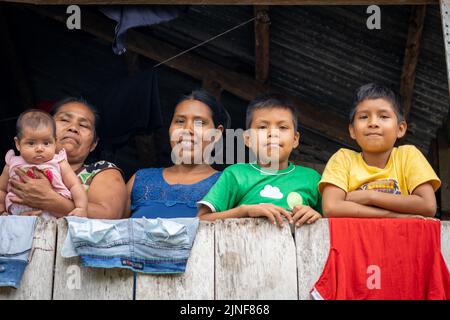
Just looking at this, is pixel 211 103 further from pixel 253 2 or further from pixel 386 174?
pixel 386 174

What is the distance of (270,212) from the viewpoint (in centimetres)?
379

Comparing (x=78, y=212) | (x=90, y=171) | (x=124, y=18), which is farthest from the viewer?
(x=124, y=18)

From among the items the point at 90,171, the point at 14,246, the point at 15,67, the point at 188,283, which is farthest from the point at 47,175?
the point at 15,67

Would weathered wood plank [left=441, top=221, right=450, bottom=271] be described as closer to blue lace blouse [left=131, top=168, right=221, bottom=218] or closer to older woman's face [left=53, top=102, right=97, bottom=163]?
Result: blue lace blouse [left=131, top=168, right=221, bottom=218]

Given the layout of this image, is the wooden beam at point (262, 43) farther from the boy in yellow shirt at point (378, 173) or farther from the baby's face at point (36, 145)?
the baby's face at point (36, 145)

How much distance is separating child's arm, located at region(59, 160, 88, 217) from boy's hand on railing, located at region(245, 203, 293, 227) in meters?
0.88

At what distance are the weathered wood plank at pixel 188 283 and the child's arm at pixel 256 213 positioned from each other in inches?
10.3

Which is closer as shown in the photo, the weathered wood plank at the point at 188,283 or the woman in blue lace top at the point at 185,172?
the weathered wood plank at the point at 188,283

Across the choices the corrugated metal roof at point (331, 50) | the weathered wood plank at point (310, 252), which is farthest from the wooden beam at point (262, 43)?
the weathered wood plank at point (310, 252)

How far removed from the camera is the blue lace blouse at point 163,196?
443 centimetres

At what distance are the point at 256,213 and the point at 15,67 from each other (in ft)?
12.7
